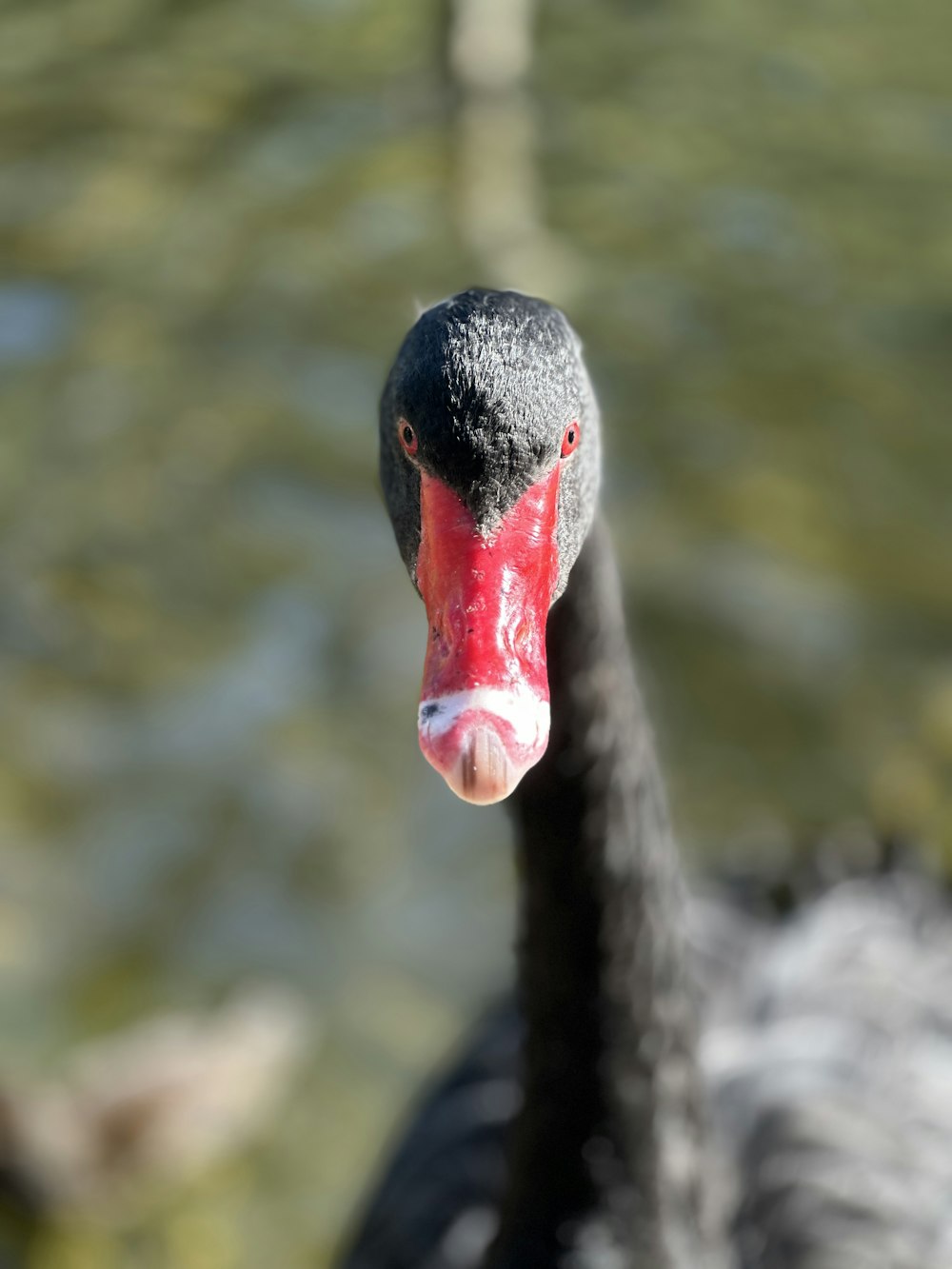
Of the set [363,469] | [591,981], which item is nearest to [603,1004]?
[591,981]

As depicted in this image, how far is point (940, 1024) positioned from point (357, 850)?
51.4 inches

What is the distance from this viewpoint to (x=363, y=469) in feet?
13.5

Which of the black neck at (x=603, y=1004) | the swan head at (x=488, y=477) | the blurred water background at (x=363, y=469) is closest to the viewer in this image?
the swan head at (x=488, y=477)

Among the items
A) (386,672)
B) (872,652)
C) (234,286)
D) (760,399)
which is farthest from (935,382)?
(234,286)

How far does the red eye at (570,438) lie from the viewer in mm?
1351

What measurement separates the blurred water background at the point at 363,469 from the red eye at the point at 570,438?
5.25 feet

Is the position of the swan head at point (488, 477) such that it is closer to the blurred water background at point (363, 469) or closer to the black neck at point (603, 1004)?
the black neck at point (603, 1004)

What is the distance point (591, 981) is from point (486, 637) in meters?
0.65

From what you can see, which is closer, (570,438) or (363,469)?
(570,438)

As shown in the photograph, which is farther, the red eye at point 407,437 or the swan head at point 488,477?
the red eye at point 407,437

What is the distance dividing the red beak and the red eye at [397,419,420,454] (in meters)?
0.03

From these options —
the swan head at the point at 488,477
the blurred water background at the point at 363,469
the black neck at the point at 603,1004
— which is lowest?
the black neck at the point at 603,1004

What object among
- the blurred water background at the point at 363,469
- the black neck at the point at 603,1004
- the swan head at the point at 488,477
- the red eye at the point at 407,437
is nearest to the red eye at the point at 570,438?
the swan head at the point at 488,477

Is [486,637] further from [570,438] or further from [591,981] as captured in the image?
[591,981]
